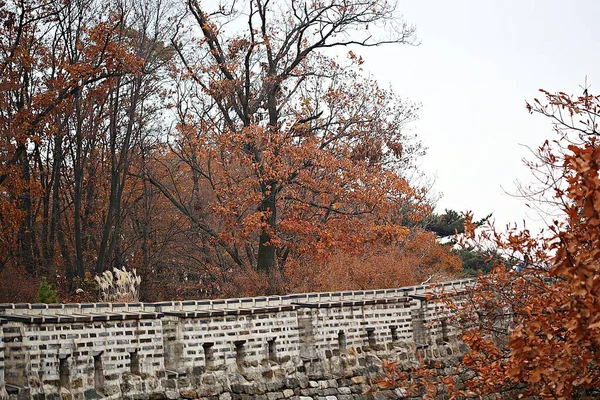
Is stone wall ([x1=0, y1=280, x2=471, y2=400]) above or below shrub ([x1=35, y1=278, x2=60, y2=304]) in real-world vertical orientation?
below

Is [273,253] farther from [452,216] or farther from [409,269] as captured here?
[452,216]

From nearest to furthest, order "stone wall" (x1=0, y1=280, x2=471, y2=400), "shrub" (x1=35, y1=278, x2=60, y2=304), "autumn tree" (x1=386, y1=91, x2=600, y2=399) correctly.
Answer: "autumn tree" (x1=386, y1=91, x2=600, y2=399) → "stone wall" (x1=0, y1=280, x2=471, y2=400) → "shrub" (x1=35, y1=278, x2=60, y2=304)

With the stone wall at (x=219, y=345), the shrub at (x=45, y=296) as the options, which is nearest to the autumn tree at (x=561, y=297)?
the stone wall at (x=219, y=345)

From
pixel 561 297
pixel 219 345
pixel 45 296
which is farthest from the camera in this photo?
pixel 45 296

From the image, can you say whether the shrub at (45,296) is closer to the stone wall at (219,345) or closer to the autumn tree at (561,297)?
the stone wall at (219,345)

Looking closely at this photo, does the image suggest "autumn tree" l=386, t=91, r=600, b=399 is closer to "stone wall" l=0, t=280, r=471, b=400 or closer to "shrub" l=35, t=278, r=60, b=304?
"stone wall" l=0, t=280, r=471, b=400

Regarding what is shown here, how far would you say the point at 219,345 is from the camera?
743 inches

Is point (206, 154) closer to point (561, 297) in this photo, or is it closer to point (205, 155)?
point (205, 155)

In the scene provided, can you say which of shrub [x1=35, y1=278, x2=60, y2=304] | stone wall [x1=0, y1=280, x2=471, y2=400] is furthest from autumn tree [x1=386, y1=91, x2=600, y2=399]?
shrub [x1=35, y1=278, x2=60, y2=304]

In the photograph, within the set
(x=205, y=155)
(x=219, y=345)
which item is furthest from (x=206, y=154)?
(x=219, y=345)

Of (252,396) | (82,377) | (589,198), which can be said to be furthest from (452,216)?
(589,198)

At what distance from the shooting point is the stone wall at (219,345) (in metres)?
15.8

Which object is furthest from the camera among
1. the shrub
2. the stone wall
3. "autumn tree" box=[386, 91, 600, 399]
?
the shrub

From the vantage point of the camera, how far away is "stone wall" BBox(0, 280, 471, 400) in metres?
15.8
